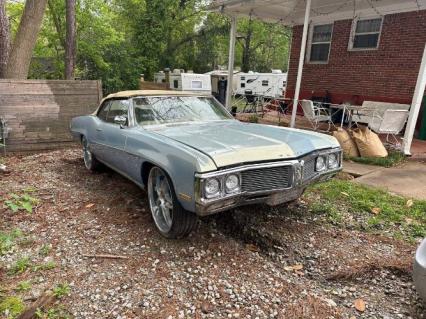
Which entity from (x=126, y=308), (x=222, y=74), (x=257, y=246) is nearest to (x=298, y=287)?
(x=257, y=246)

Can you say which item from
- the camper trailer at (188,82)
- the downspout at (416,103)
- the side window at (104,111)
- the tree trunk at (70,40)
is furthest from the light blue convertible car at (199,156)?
the camper trailer at (188,82)

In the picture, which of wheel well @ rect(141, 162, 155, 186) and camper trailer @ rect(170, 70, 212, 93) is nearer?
wheel well @ rect(141, 162, 155, 186)

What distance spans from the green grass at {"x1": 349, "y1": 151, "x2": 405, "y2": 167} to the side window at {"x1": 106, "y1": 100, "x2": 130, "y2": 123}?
4622 mm

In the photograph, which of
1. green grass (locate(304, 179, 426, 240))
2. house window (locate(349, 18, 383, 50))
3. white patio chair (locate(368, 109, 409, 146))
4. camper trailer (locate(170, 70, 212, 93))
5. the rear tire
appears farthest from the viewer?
camper trailer (locate(170, 70, 212, 93))

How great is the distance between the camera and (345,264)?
3078 millimetres

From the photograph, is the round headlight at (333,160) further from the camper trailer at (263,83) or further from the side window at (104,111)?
the camper trailer at (263,83)

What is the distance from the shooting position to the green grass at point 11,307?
241 centimetres

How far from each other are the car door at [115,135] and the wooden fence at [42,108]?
135 inches

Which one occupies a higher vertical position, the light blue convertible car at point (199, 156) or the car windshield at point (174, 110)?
the car windshield at point (174, 110)

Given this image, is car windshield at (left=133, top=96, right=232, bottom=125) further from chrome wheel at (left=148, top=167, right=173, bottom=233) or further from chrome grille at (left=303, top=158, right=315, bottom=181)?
chrome grille at (left=303, top=158, right=315, bottom=181)

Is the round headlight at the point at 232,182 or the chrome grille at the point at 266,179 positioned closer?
the round headlight at the point at 232,182

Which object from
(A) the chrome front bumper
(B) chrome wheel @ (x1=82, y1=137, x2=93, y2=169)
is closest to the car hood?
(A) the chrome front bumper

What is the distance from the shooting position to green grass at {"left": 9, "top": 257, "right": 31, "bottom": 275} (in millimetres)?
2930

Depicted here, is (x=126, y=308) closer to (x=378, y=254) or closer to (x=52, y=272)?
(x=52, y=272)
